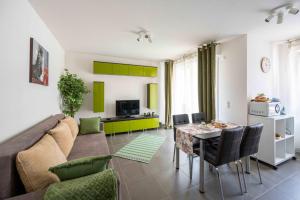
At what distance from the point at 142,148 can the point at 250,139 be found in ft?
7.47

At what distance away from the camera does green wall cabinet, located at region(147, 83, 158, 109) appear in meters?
5.16

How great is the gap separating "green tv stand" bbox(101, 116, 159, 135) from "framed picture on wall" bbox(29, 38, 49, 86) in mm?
2360

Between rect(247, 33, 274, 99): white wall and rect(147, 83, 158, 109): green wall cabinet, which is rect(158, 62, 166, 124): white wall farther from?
rect(247, 33, 274, 99): white wall

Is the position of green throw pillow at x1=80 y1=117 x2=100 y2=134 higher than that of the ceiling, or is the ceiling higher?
the ceiling

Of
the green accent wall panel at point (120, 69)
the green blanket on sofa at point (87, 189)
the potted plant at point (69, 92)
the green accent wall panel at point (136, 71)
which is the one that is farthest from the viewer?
the green accent wall panel at point (136, 71)

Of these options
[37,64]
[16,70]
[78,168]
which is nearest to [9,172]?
[78,168]

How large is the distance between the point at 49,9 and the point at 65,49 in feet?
7.35

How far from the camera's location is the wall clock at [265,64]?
3125 mm

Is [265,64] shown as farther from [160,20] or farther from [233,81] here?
[160,20]

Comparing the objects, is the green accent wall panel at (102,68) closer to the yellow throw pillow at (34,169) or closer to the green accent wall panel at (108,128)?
the green accent wall panel at (108,128)

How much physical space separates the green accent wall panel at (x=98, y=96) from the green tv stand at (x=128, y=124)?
426 mm

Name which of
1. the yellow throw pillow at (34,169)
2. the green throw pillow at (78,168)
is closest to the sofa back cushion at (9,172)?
the yellow throw pillow at (34,169)

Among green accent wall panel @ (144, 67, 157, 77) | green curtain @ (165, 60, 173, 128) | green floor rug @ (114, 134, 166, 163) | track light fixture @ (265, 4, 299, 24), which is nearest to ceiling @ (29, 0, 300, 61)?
track light fixture @ (265, 4, 299, 24)

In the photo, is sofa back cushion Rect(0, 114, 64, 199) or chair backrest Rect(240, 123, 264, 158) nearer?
sofa back cushion Rect(0, 114, 64, 199)
